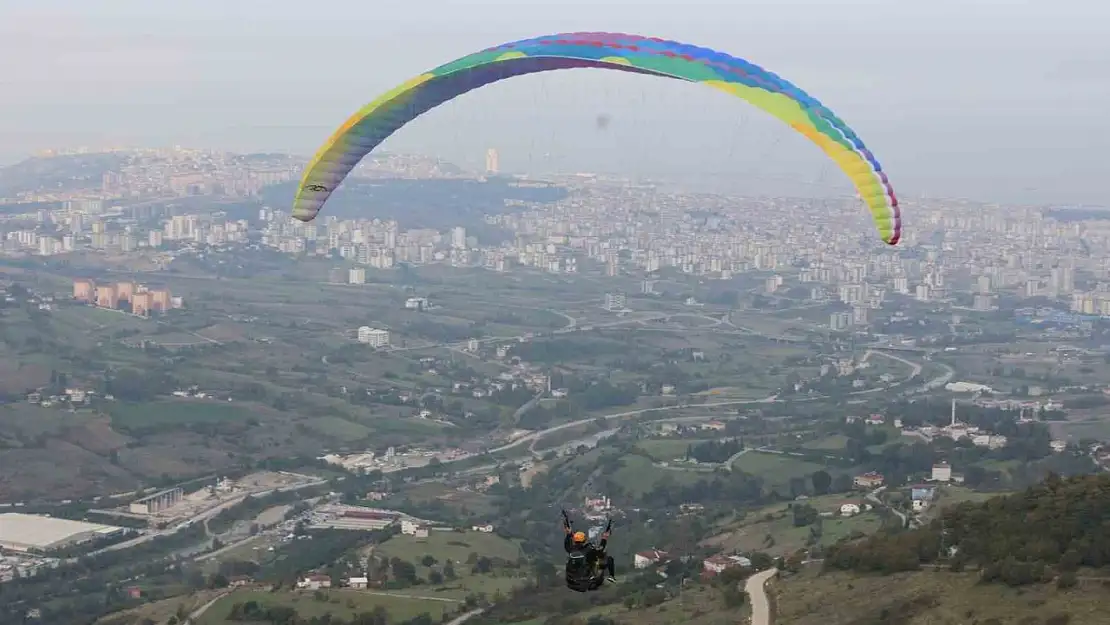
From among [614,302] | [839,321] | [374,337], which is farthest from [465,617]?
[614,302]

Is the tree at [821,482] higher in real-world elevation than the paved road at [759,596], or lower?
lower

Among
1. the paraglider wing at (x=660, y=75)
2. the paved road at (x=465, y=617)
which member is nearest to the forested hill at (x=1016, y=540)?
the paved road at (x=465, y=617)

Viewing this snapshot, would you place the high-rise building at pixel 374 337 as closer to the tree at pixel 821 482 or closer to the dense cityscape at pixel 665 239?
the dense cityscape at pixel 665 239

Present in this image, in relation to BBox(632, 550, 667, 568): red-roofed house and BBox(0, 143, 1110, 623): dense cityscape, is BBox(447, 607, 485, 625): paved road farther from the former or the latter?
BBox(632, 550, 667, 568): red-roofed house

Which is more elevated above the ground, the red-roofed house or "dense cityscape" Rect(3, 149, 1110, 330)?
"dense cityscape" Rect(3, 149, 1110, 330)

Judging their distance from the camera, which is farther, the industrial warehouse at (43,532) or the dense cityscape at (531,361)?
the dense cityscape at (531,361)

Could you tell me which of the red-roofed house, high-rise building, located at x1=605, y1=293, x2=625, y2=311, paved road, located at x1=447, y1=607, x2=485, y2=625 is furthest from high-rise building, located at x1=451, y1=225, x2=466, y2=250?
paved road, located at x1=447, y1=607, x2=485, y2=625

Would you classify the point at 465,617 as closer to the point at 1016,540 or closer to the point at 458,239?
the point at 1016,540
